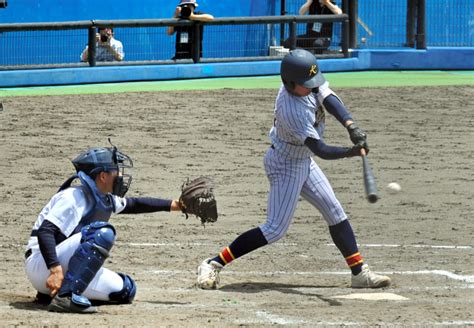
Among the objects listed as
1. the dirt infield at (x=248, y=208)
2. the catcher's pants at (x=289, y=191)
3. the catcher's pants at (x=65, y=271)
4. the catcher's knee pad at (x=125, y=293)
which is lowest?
the dirt infield at (x=248, y=208)

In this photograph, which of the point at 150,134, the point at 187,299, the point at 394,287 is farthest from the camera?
the point at 150,134

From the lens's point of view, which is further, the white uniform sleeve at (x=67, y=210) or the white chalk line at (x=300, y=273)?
the white chalk line at (x=300, y=273)

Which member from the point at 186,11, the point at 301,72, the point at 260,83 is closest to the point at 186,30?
the point at 186,11

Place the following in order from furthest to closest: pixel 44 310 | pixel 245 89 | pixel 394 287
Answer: pixel 245 89 < pixel 394 287 < pixel 44 310

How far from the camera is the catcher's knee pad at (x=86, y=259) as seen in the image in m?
5.80

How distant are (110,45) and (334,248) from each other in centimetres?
933

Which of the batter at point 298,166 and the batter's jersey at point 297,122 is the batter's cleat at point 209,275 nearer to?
the batter at point 298,166

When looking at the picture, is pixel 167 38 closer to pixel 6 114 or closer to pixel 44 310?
pixel 6 114

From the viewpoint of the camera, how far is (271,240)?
675 centimetres

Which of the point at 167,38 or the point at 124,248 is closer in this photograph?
the point at 124,248

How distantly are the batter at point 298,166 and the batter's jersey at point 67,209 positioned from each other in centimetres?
104

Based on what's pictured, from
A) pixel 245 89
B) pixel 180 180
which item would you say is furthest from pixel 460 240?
pixel 245 89

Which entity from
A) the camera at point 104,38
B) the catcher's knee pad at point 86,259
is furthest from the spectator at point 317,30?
the catcher's knee pad at point 86,259

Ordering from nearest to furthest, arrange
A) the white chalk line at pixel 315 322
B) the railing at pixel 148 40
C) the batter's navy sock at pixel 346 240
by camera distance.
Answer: the white chalk line at pixel 315 322, the batter's navy sock at pixel 346 240, the railing at pixel 148 40
